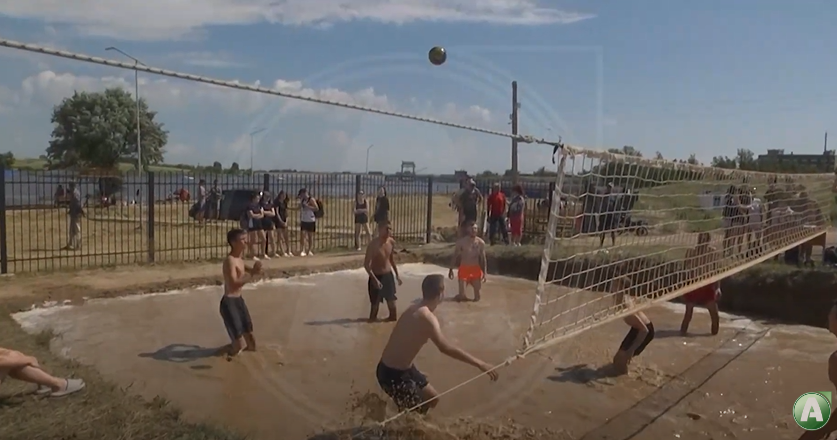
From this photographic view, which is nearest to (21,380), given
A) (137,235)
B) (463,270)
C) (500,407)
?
(500,407)

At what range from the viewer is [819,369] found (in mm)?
8953

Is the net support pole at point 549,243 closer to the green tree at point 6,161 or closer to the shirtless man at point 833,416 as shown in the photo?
the shirtless man at point 833,416

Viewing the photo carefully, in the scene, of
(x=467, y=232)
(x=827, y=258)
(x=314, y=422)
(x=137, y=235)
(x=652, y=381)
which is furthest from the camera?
(x=137, y=235)

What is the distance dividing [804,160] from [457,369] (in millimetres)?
23339

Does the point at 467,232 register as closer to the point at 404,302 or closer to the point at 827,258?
the point at 404,302

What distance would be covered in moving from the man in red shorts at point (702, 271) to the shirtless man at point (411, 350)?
15.5 feet

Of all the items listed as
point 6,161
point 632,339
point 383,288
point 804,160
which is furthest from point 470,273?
point 6,161

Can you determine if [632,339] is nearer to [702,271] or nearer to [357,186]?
[702,271]

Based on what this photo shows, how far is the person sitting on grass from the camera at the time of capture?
583 cm

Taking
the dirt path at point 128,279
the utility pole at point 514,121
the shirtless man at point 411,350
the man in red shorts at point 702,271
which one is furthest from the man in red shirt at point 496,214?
the shirtless man at point 411,350

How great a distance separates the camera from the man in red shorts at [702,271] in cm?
956

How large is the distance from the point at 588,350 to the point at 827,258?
7244 millimetres

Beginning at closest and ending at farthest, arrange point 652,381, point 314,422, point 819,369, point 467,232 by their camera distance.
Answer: point 314,422 → point 652,381 → point 819,369 → point 467,232

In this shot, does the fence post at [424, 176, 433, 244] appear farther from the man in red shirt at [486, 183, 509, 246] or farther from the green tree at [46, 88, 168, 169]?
the green tree at [46, 88, 168, 169]
